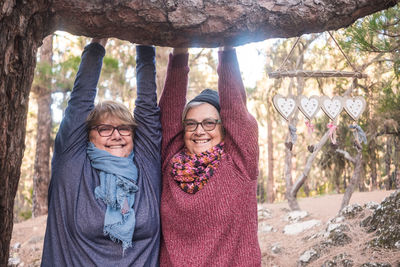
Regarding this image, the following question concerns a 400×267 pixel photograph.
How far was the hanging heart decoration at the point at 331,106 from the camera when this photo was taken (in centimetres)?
277

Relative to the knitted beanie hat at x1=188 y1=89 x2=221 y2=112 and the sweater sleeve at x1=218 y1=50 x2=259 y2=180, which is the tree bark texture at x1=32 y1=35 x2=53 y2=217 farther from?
the sweater sleeve at x1=218 y1=50 x2=259 y2=180

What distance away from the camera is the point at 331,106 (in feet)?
9.14

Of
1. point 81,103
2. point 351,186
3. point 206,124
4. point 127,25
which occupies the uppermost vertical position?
point 127,25

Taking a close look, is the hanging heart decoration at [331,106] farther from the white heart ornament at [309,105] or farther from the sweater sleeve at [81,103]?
the sweater sleeve at [81,103]

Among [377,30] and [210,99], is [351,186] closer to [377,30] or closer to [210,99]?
[377,30]

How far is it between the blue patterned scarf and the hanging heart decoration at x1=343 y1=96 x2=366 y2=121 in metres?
1.69

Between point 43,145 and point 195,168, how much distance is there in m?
7.86

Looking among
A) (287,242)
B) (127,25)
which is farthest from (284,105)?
(287,242)

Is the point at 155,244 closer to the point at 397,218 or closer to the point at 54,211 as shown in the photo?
the point at 54,211

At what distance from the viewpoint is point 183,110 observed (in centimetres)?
243

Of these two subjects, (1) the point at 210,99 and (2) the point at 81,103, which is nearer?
(2) the point at 81,103

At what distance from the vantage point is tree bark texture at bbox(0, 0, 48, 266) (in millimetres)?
1474

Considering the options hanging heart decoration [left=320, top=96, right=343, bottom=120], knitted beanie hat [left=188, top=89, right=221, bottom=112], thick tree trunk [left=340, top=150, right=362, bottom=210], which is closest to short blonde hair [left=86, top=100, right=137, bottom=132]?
knitted beanie hat [left=188, top=89, right=221, bottom=112]

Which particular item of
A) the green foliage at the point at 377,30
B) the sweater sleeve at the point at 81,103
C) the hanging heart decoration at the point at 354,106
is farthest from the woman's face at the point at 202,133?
the green foliage at the point at 377,30
